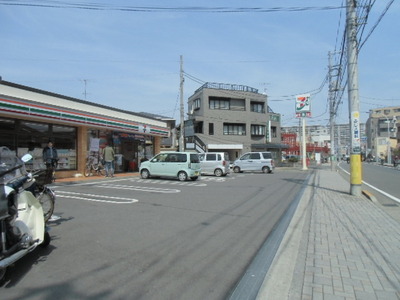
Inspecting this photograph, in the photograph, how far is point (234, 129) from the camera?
4756 cm

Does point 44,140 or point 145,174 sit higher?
point 44,140

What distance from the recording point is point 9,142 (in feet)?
45.9

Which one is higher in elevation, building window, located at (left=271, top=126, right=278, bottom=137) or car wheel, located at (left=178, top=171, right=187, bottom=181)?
building window, located at (left=271, top=126, right=278, bottom=137)

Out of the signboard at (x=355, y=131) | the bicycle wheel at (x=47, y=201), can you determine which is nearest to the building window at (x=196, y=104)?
the signboard at (x=355, y=131)

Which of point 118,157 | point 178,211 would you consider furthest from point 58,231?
point 118,157

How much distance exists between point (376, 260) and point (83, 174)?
1599 centimetres

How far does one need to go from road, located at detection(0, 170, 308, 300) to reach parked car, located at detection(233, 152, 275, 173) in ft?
60.2

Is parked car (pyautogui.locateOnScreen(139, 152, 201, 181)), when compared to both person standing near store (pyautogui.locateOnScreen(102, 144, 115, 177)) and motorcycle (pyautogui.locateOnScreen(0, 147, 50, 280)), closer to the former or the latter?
person standing near store (pyautogui.locateOnScreen(102, 144, 115, 177))

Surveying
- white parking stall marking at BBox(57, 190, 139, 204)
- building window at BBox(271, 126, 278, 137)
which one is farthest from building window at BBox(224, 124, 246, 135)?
white parking stall marking at BBox(57, 190, 139, 204)

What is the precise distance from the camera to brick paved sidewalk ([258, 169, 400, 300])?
3.73 metres

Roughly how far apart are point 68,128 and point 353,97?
13618 millimetres

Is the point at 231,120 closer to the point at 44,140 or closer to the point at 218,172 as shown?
the point at 218,172

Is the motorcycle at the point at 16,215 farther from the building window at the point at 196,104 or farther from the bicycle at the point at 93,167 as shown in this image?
the building window at the point at 196,104

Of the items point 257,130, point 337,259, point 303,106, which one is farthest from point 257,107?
point 337,259
